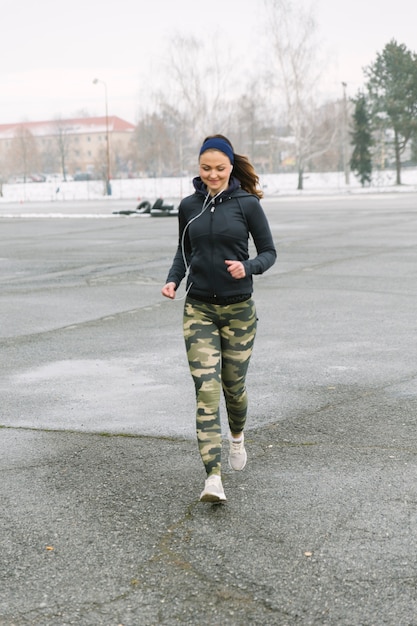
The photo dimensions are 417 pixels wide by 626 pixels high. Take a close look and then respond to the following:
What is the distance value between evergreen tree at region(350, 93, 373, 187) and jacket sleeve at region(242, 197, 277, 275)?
75019 mm

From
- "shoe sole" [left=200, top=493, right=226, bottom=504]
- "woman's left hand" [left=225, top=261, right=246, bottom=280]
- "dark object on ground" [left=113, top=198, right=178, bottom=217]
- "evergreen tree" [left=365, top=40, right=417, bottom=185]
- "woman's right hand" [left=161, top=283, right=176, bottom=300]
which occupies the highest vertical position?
"evergreen tree" [left=365, top=40, right=417, bottom=185]

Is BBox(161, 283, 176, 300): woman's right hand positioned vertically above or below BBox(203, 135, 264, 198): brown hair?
below

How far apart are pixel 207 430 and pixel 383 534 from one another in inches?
39.9

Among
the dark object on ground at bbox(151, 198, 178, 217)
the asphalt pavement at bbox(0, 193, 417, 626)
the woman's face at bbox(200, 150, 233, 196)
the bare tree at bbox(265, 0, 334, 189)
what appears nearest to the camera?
the asphalt pavement at bbox(0, 193, 417, 626)

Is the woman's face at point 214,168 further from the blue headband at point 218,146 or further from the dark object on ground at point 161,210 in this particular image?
the dark object on ground at point 161,210

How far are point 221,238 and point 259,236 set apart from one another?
0.79ft

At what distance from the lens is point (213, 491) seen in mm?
4602

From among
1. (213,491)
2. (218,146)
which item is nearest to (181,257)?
(218,146)

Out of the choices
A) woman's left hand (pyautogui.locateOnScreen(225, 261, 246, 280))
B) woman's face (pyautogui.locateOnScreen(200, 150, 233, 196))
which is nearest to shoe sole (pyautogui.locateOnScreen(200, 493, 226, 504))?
woman's left hand (pyautogui.locateOnScreen(225, 261, 246, 280))

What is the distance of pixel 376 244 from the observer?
68.3ft

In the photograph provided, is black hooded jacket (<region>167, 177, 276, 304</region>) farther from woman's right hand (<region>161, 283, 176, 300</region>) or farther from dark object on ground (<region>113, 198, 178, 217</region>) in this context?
dark object on ground (<region>113, 198, 178, 217</region>)

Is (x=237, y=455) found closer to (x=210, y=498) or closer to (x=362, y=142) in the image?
(x=210, y=498)

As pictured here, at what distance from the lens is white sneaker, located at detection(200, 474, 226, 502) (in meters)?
4.60

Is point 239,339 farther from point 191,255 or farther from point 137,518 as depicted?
point 137,518
